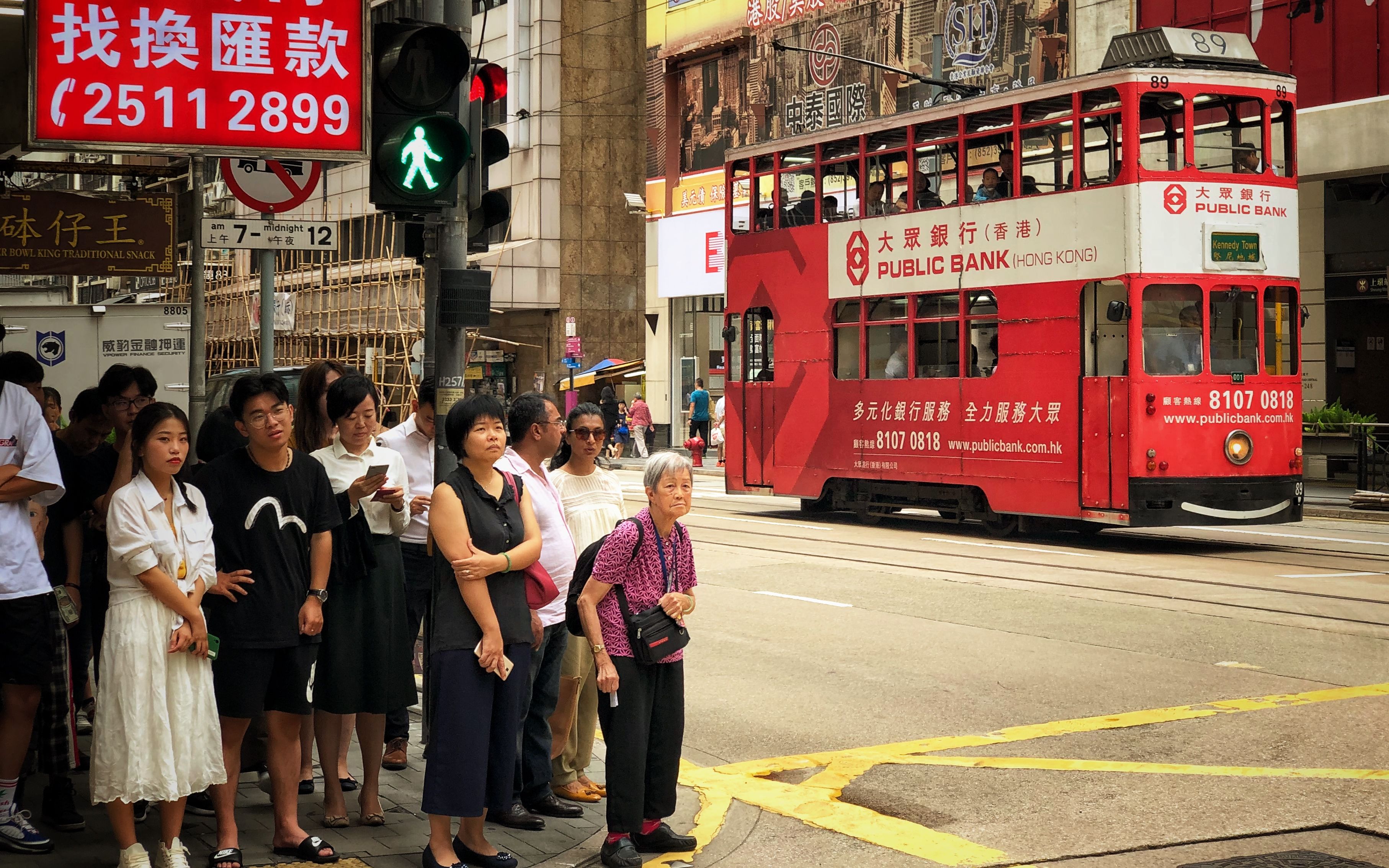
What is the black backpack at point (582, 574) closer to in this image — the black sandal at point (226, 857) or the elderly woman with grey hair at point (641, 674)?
the elderly woman with grey hair at point (641, 674)

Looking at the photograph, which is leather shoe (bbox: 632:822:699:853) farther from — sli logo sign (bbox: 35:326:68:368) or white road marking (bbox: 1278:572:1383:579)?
sli logo sign (bbox: 35:326:68:368)

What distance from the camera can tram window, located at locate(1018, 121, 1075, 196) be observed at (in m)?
16.2

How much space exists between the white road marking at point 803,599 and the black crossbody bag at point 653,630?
21.7 ft

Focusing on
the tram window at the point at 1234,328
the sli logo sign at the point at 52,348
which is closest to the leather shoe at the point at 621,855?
the tram window at the point at 1234,328

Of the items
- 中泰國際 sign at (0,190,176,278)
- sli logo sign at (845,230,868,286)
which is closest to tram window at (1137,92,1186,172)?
sli logo sign at (845,230,868,286)

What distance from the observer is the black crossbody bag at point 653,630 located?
5621 mm

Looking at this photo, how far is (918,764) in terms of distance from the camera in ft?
23.7

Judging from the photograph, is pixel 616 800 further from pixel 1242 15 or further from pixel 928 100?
pixel 928 100

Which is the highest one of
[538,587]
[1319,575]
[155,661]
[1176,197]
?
[1176,197]

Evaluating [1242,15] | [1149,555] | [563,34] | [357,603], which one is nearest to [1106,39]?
[1242,15]

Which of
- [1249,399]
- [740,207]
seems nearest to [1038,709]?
[1249,399]

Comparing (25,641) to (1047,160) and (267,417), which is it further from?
(1047,160)

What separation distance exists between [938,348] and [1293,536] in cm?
469

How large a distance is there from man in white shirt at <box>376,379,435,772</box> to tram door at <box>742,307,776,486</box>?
13261mm
